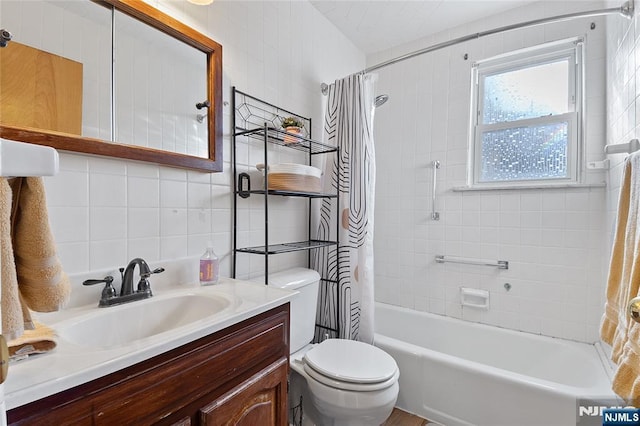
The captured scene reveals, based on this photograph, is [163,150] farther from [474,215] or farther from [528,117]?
[528,117]

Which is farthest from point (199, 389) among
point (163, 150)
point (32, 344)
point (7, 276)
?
point (163, 150)

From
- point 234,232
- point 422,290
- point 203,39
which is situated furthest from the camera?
point 422,290

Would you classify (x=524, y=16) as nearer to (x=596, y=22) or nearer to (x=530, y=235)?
(x=596, y=22)

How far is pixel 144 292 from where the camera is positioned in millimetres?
1099

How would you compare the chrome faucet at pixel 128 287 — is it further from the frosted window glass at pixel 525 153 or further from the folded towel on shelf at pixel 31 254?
the frosted window glass at pixel 525 153

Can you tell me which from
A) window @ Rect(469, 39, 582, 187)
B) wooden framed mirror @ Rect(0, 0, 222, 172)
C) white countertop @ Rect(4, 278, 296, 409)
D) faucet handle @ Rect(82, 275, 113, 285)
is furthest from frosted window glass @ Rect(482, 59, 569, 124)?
faucet handle @ Rect(82, 275, 113, 285)

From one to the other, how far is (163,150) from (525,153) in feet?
7.21

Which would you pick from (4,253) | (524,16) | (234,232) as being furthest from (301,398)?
(524,16)

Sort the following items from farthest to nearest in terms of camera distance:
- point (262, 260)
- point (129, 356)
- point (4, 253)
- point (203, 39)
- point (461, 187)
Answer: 1. point (461, 187)
2. point (262, 260)
3. point (203, 39)
4. point (129, 356)
5. point (4, 253)

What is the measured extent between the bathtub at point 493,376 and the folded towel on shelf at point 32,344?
1.60 metres

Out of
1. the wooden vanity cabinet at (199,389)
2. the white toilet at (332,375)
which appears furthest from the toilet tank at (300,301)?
the wooden vanity cabinet at (199,389)

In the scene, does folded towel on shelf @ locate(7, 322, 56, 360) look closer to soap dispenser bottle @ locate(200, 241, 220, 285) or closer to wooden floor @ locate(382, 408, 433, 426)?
soap dispenser bottle @ locate(200, 241, 220, 285)

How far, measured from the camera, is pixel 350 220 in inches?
75.4

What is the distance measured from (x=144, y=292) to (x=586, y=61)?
2.66 meters
